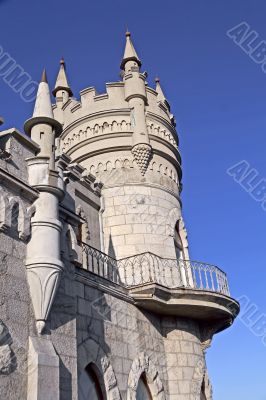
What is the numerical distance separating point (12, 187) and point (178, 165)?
9098 mm

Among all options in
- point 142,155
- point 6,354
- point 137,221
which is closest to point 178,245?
point 137,221

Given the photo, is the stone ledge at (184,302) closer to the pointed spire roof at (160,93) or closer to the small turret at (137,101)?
the small turret at (137,101)

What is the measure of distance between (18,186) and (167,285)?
19.9ft

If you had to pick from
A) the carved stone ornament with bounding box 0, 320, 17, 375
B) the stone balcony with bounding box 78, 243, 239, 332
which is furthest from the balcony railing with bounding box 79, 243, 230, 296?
the carved stone ornament with bounding box 0, 320, 17, 375

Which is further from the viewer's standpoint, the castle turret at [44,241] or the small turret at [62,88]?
the small turret at [62,88]

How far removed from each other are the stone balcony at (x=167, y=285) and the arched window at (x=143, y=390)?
176cm

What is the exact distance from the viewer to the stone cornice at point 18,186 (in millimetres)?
6798

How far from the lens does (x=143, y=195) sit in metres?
13.4

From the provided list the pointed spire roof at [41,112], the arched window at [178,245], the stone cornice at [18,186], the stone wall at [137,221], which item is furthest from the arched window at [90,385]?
the arched window at [178,245]

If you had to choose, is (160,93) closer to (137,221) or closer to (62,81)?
(62,81)

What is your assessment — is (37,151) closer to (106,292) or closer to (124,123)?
(106,292)

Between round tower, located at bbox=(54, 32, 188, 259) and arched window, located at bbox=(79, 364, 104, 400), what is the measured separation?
13.5 feet

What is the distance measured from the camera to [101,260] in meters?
11.0

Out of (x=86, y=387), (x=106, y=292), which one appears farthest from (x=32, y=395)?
(x=106, y=292)
